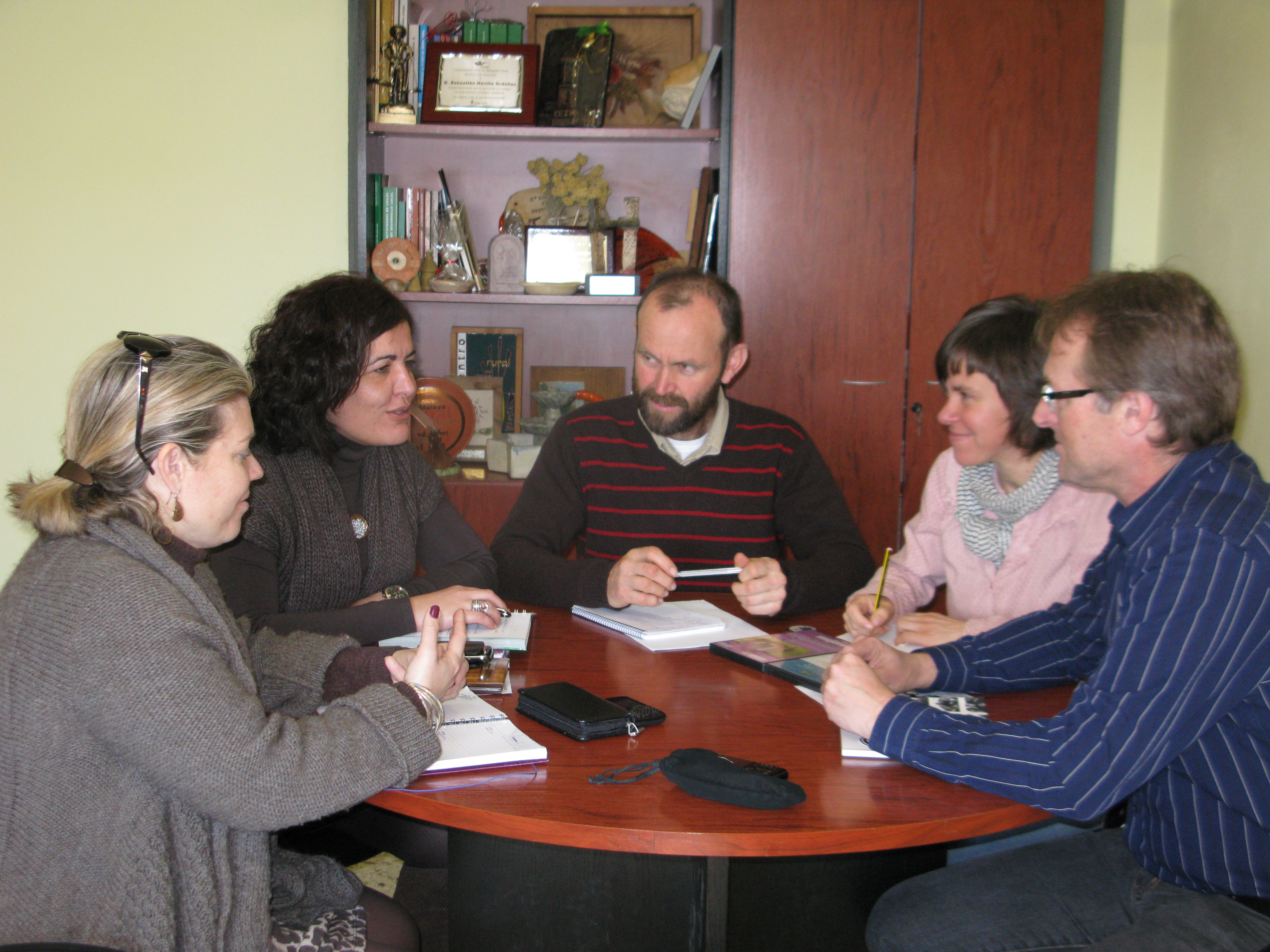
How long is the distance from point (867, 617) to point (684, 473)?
2.32 ft

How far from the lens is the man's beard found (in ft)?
7.63

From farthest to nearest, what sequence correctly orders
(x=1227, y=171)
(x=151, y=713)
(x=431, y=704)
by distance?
(x=1227, y=171)
(x=431, y=704)
(x=151, y=713)

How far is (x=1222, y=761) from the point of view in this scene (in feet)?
3.90

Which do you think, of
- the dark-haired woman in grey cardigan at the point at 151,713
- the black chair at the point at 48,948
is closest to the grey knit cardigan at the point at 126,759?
the dark-haired woman in grey cardigan at the point at 151,713

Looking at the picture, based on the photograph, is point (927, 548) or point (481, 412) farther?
point (481, 412)

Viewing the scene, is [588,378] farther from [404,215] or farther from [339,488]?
[339,488]

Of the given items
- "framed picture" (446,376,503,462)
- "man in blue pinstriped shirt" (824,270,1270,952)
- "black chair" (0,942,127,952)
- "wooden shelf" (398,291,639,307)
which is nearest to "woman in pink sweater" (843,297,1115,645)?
"man in blue pinstriped shirt" (824,270,1270,952)

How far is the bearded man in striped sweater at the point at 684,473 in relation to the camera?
2.32m

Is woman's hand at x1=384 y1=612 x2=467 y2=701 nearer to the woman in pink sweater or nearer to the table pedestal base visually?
the table pedestal base

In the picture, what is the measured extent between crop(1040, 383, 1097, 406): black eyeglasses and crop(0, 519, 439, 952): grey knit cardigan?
0.97 metres

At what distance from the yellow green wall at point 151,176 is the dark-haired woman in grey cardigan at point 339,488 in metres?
1.51

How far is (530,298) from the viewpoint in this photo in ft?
10.3

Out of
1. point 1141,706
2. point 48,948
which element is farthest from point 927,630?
point 48,948

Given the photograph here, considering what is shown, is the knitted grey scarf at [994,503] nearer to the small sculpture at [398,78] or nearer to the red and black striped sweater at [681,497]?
the red and black striped sweater at [681,497]
